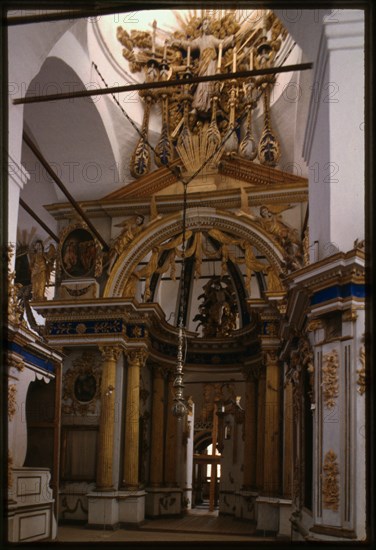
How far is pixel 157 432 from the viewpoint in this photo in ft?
56.2

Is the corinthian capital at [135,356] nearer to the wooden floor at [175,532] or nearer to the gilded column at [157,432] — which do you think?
the gilded column at [157,432]

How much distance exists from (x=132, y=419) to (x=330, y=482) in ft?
26.4

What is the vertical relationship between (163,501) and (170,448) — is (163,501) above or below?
below

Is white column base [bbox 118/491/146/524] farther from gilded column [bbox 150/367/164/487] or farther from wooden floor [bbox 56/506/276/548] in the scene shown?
gilded column [bbox 150/367/164/487]

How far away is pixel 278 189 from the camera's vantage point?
49.8 feet

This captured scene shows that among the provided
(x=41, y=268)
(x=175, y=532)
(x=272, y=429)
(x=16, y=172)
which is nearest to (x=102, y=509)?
(x=175, y=532)

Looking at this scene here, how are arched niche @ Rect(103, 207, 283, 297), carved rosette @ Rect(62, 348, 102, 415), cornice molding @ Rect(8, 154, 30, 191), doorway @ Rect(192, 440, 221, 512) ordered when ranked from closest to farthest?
cornice molding @ Rect(8, 154, 30, 191) < arched niche @ Rect(103, 207, 283, 297) < carved rosette @ Rect(62, 348, 102, 415) < doorway @ Rect(192, 440, 221, 512)

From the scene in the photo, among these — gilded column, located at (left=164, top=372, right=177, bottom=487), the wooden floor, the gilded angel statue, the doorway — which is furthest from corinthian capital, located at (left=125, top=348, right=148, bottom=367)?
the doorway

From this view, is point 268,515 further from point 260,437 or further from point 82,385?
point 82,385

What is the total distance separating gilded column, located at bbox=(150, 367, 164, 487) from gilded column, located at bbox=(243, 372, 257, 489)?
193 cm

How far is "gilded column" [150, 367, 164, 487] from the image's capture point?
1702cm

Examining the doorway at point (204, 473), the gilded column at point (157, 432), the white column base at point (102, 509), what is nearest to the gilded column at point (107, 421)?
the white column base at point (102, 509)

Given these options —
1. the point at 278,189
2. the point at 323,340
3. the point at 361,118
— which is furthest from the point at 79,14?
the point at 278,189

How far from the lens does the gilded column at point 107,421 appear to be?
14555 millimetres
